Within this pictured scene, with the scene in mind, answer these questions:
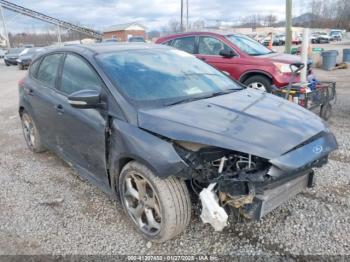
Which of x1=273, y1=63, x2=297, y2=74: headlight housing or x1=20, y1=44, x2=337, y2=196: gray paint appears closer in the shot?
x1=20, y1=44, x2=337, y2=196: gray paint

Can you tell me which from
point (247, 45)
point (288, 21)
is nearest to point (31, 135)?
point (247, 45)

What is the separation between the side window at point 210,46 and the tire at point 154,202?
5.22 metres

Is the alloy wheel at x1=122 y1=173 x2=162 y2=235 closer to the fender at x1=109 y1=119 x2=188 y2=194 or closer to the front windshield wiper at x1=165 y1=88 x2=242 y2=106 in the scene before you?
the fender at x1=109 y1=119 x2=188 y2=194

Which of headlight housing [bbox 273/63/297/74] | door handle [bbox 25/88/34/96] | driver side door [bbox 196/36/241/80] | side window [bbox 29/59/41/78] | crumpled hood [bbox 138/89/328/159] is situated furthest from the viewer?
driver side door [bbox 196/36/241/80]

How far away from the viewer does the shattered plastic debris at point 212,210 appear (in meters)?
2.36

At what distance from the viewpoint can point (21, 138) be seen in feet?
19.4

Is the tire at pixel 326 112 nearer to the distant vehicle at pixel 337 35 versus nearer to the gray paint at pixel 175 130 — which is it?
the gray paint at pixel 175 130

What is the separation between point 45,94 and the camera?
13.1 feet

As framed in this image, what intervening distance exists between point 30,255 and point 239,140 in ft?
6.47

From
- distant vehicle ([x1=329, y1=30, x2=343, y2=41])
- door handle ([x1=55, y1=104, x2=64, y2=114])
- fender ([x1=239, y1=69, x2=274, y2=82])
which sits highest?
distant vehicle ([x1=329, y1=30, x2=343, y2=41])

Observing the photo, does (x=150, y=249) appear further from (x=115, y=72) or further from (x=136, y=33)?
(x=136, y=33)

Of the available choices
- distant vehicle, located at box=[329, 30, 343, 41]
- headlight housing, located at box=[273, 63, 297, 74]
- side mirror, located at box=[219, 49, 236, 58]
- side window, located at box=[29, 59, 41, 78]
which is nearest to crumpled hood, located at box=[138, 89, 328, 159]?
side window, located at box=[29, 59, 41, 78]

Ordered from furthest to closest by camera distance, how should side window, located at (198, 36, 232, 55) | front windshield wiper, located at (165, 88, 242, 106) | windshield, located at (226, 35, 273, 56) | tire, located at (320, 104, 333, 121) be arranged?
side window, located at (198, 36, 232, 55), windshield, located at (226, 35, 273, 56), tire, located at (320, 104, 333, 121), front windshield wiper, located at (165, 88, 242, 106)

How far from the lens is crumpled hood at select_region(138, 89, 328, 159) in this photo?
2314mm
